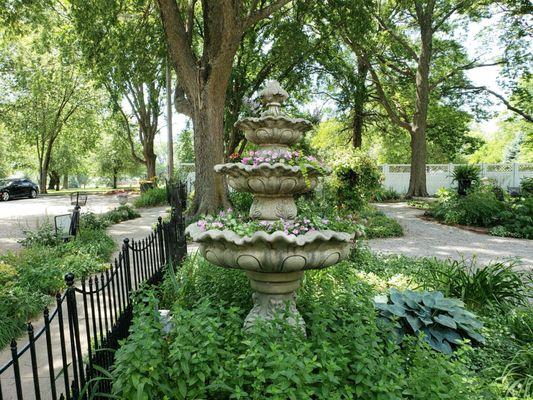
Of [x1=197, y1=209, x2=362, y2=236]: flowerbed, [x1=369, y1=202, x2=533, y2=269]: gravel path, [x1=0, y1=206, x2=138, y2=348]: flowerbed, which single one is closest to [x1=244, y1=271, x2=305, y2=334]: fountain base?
[x1=197, y1=209, x2=362, y2=236]: flowerbed

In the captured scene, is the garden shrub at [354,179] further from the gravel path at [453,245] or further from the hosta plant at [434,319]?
the hosta plant at [434,319]

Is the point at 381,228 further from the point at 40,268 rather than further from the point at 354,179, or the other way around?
the point at 40,268

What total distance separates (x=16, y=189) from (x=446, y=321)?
27.5 metres

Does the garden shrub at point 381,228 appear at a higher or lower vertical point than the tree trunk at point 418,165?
lower

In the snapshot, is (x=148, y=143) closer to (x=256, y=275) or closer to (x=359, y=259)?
(x=359, y=259)

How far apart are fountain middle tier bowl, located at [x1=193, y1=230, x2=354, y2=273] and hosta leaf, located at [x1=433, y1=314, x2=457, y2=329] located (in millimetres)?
1243

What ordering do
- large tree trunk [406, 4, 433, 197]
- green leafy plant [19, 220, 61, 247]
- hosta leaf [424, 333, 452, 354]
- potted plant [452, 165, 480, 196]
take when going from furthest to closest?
large tree trunk [406, 4, 433, 197] < potted plant [452, 165, 480, 196] < green leafy plant [19, 220, 61, 247] < hosta leaf [424, 333, 452, 354]

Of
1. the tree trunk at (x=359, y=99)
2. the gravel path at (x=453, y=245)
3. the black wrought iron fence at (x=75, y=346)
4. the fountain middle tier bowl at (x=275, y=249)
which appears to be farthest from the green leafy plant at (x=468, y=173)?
the fountain middle tier bowl at (x=275, y=249)

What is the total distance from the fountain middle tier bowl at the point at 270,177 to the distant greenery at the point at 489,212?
30.2 feet

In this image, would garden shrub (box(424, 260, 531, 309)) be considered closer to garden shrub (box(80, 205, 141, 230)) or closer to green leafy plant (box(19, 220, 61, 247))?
green leafy plant (box(19, 220, 61, 247))

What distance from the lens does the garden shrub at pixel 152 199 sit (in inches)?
725

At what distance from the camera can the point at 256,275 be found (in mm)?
3467

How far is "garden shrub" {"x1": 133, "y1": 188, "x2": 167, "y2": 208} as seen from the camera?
60.4 ft

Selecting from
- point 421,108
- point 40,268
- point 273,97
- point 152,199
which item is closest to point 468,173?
point 421,108
